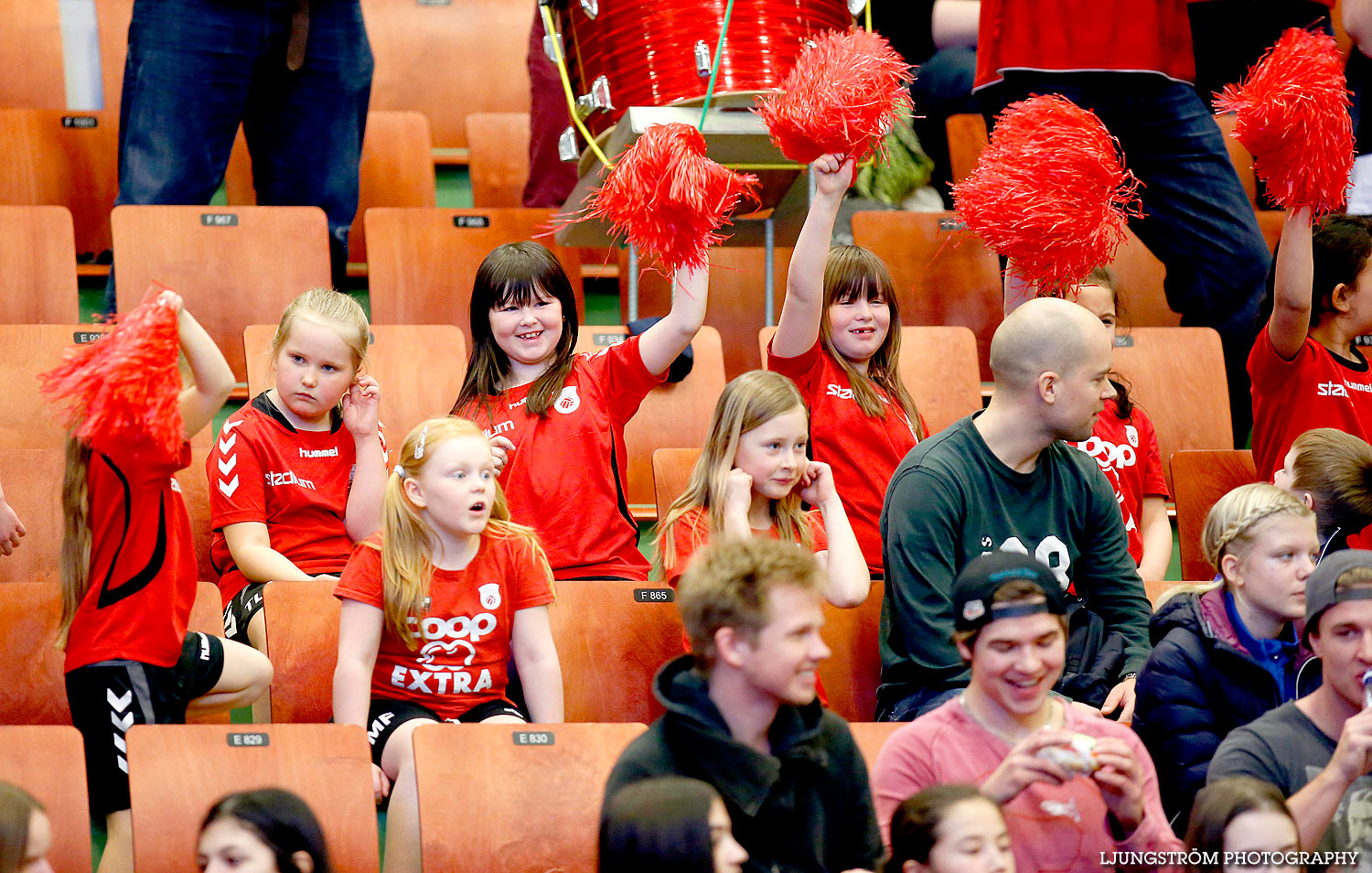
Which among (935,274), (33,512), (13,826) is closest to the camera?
(13,826)

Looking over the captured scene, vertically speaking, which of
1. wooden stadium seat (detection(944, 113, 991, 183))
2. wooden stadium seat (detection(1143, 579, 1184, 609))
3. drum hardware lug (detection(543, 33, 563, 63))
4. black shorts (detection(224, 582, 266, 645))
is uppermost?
drum hardware lug (detection(543, 33, 563, 63))

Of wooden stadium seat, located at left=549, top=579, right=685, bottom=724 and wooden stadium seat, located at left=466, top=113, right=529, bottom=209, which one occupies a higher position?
wooden stadium seat, located at left=466, top=113, right=529, bottom=209

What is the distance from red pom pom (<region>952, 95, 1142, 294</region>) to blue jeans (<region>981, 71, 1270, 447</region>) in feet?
2.41

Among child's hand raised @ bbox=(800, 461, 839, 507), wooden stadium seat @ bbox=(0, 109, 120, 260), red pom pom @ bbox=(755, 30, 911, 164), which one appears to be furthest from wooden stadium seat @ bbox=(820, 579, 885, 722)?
wooden stadium seat @ bbox=(0, 109, 120, 260)

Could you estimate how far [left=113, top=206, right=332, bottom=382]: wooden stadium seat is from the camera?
3.87 m

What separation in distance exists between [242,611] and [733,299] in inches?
76.0

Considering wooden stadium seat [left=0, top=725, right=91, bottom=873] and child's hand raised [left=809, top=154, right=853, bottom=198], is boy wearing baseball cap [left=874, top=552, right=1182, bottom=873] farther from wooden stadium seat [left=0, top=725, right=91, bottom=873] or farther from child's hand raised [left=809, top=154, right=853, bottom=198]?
wooden stadium seat [left=0, top=725, right=91, bottom=873]

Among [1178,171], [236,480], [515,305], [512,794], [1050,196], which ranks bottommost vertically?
[512,794]

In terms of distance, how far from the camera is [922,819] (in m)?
1.85

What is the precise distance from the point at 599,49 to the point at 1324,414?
1.98 metres

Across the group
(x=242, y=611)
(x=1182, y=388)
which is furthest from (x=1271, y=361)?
(x=242, y=611)

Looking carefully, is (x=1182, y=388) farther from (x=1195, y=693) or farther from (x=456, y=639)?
(x=456, y=639)

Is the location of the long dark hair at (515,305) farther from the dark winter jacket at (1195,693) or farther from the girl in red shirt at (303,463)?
the dark winter jacket at (1195,693)

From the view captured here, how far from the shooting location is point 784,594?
6.26ft
